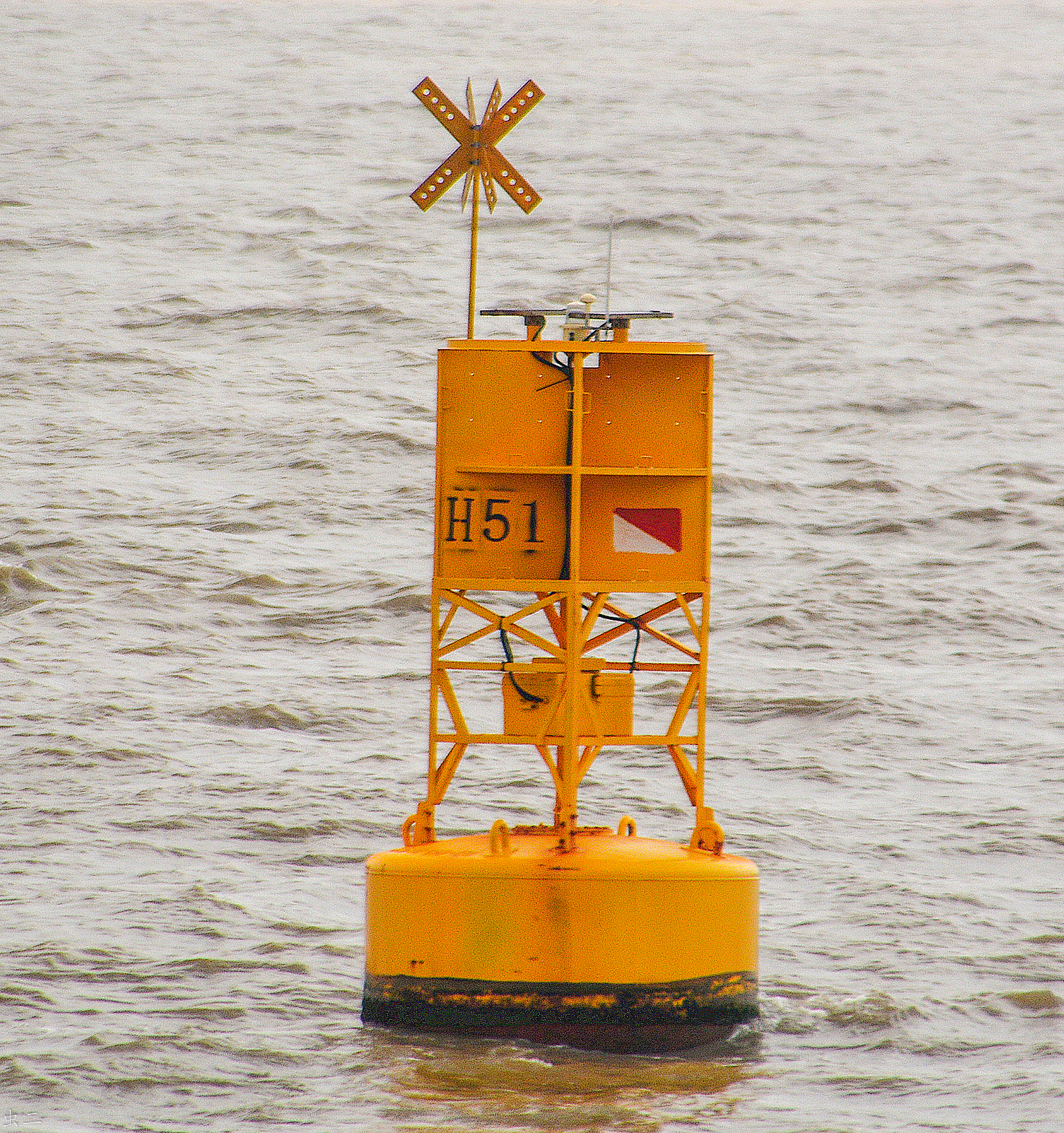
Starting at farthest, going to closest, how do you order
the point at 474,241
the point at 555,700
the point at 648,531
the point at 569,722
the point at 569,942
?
the point at 474,241, the point at 555,700, the point at 648,531, the point at 569,722, the point at 569,942

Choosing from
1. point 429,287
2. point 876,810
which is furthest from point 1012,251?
point 876,810

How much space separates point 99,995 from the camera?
11.0 m

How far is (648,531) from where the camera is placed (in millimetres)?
→ 9773

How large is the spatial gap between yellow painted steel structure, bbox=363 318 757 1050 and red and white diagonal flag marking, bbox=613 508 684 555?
0.03 feet

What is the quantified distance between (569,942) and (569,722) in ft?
4.08

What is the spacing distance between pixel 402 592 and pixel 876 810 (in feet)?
22.9

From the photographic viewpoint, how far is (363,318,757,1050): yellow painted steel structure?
30.1ft

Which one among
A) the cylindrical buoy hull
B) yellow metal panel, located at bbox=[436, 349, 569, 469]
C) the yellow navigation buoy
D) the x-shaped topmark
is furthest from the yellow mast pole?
the cylindrical buoy hull

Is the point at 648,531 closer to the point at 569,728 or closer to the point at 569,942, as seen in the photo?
the point at 569,728

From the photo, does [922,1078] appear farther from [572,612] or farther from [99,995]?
[99,995]

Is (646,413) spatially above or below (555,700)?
above

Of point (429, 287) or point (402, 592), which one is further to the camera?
point (429, 287)

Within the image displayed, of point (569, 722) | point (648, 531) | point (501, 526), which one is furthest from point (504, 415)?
point (569, 722)

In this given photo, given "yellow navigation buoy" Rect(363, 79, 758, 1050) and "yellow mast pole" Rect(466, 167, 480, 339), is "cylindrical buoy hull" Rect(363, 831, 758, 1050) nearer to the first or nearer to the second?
"yellow navigation buoy" Rect(363, 79, 758, 1050)
